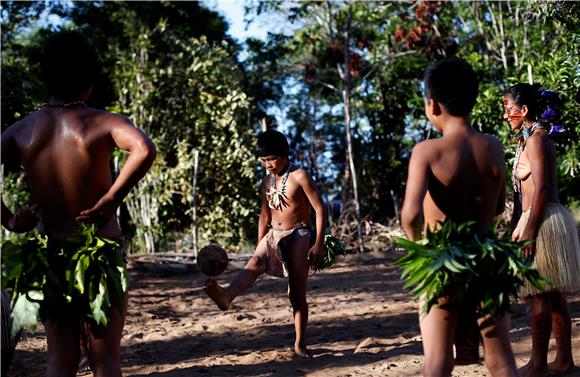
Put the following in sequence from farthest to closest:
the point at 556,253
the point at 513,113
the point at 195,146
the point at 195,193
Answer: the point at 195,146 < the point at 195,193 < the point at 513,113 < the point at 556,253

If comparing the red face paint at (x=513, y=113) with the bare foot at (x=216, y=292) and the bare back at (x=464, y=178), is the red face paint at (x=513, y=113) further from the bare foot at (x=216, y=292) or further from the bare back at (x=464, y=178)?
the bare foot at (x=216, y=292)

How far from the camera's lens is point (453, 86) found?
3.03 metres

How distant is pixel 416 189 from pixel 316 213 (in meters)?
2.34

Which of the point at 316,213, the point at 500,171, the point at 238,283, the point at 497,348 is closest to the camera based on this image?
the point at 497,348

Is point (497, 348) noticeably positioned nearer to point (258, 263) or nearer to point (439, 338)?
point (439, 338)

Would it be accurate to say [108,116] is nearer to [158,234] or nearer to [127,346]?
[127,346]

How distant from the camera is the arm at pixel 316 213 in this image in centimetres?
520

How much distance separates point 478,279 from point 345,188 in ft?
37.2

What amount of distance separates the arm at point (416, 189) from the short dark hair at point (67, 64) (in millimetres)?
1396

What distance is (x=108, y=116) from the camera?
10.0 feet

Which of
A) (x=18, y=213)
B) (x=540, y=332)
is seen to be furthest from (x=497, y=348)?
(x=18, y=213)

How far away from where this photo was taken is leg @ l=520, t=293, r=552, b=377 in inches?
166

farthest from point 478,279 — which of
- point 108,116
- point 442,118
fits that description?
point 108,116

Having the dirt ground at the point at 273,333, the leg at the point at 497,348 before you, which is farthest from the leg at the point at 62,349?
the dirt ground at the point at 273,333
